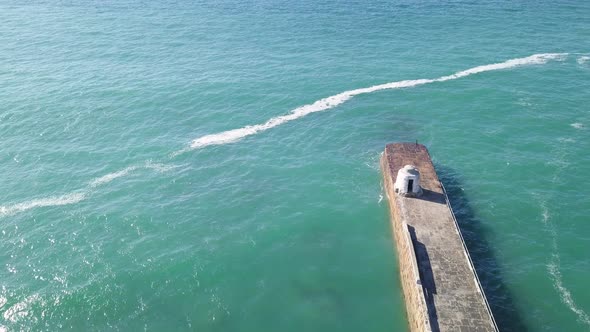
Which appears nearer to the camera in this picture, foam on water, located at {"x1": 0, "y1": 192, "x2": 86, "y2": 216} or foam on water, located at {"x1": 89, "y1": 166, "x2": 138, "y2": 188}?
foam on water, located at {"x1": 0, "y1": 192, "x2": 86, "y2": 216}

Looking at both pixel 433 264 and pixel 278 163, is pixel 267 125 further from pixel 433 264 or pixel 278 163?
pixel 433 264

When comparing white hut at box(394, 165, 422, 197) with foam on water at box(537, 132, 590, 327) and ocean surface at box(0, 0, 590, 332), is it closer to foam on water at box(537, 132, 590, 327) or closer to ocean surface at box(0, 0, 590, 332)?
ocean surface at box(0, 0, 590, 332)

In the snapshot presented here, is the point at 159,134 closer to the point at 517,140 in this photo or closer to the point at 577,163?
the point at 517,140

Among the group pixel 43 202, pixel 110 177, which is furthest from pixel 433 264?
pixel 43 202

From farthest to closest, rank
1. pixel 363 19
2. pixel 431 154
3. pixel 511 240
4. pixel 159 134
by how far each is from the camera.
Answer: pixel 363 19
pixel 159 134
pixel 431 154
pixel 511 240

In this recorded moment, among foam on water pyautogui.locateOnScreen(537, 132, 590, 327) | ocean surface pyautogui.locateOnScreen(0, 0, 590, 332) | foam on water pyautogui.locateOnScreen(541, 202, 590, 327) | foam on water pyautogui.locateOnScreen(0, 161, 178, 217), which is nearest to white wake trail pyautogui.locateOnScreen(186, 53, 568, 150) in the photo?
ocean surface pyautogui.locateOnScreen(0, 0, 590, 332)

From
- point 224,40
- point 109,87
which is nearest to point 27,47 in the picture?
point 109,87

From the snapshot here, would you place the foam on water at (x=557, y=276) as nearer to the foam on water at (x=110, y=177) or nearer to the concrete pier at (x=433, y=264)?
the concrete pier at (x=433, y=264)
